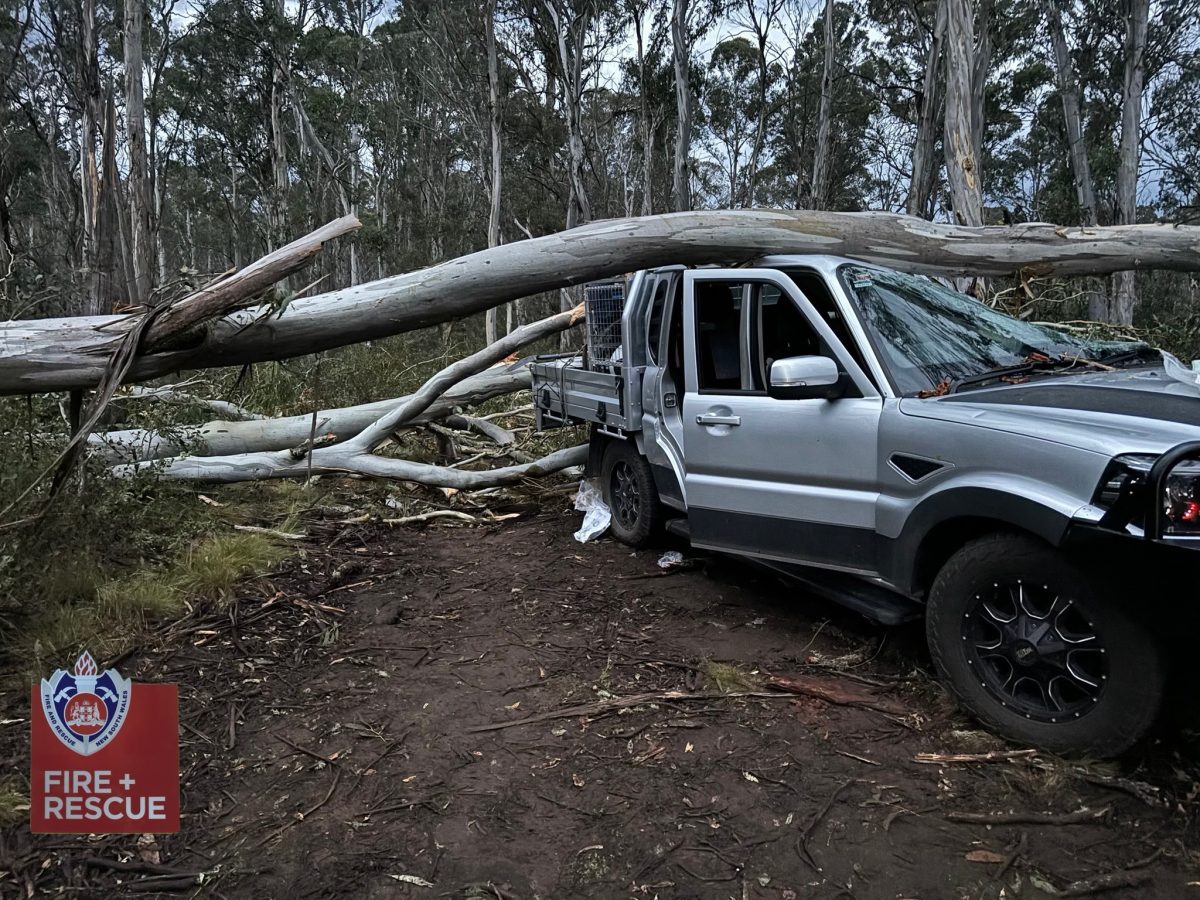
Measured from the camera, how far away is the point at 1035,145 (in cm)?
3038

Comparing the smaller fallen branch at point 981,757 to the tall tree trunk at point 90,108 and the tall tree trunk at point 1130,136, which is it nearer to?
the tall tree trunk at point 90,108

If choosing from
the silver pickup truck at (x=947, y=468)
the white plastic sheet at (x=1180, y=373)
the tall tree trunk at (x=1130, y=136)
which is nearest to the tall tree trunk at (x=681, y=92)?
the tall tree trunk at (x=1130, y=136)

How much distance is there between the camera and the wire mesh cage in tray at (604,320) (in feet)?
20.8

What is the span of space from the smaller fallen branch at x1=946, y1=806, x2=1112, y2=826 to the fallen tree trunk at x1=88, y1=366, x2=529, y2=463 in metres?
5.87

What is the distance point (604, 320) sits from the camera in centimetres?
656

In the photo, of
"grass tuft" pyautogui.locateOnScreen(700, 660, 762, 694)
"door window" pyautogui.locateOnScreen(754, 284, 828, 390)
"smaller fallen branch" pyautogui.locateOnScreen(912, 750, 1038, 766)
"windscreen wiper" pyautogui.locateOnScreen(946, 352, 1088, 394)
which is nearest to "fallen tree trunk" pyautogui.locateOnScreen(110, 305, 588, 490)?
"door window" pyautogui.locateOnScreen(754, 284, 828, 390)

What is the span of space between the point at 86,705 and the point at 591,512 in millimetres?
4511

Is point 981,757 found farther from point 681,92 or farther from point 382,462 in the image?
point 681,92

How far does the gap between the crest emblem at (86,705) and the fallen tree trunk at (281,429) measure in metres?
4.64

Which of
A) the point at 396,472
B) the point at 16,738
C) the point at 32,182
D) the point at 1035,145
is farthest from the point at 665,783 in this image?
the point at 32,182

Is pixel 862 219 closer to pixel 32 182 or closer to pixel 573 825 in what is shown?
pixel 573 825

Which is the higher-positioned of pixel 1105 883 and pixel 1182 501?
pixel 1182 501

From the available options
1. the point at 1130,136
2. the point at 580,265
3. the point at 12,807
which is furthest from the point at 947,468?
the point at 1130,136

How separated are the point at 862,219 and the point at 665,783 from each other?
4.14 m
